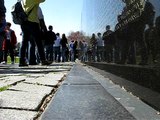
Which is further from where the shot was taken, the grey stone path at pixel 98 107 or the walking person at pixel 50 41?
the walking person at pixel 50 41

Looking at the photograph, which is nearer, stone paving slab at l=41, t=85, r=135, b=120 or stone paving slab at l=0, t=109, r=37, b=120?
stone paving slab at l=0, t=109, r=37, b=120

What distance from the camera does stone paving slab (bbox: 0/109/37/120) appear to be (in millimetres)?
2344

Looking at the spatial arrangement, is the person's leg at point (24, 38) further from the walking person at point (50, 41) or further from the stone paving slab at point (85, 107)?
the stone paving slab at point (85, 107)

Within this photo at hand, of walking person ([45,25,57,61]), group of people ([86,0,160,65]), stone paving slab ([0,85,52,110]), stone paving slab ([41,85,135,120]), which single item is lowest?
stone paving slab ([41,85,135,120])

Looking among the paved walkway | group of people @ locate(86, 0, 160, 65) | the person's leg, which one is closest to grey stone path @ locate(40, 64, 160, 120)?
the paved walkway

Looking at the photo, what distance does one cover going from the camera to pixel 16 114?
245 cm

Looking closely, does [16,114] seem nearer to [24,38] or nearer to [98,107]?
[98,107]

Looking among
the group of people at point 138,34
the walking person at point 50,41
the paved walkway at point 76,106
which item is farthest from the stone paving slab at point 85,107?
the walking person at point 50,41

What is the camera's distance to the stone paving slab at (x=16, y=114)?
2.34 m

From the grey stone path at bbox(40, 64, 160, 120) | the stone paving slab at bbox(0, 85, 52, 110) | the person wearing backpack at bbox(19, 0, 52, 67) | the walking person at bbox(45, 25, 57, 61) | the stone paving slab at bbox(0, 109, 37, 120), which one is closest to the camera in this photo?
the stone paving slab at bbox(0, 109, 37, 120)

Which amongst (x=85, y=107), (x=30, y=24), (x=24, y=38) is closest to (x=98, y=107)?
(x=85, y=107)

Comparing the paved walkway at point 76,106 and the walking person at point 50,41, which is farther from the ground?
the walking person at point 50,41

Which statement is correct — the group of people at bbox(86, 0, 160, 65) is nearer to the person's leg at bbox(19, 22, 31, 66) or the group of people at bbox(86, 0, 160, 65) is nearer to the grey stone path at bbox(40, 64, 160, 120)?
the grey stone path at bbox(40, 64, 160, 120)

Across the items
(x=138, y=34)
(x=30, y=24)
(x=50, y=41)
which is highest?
(x=30, y=24)
